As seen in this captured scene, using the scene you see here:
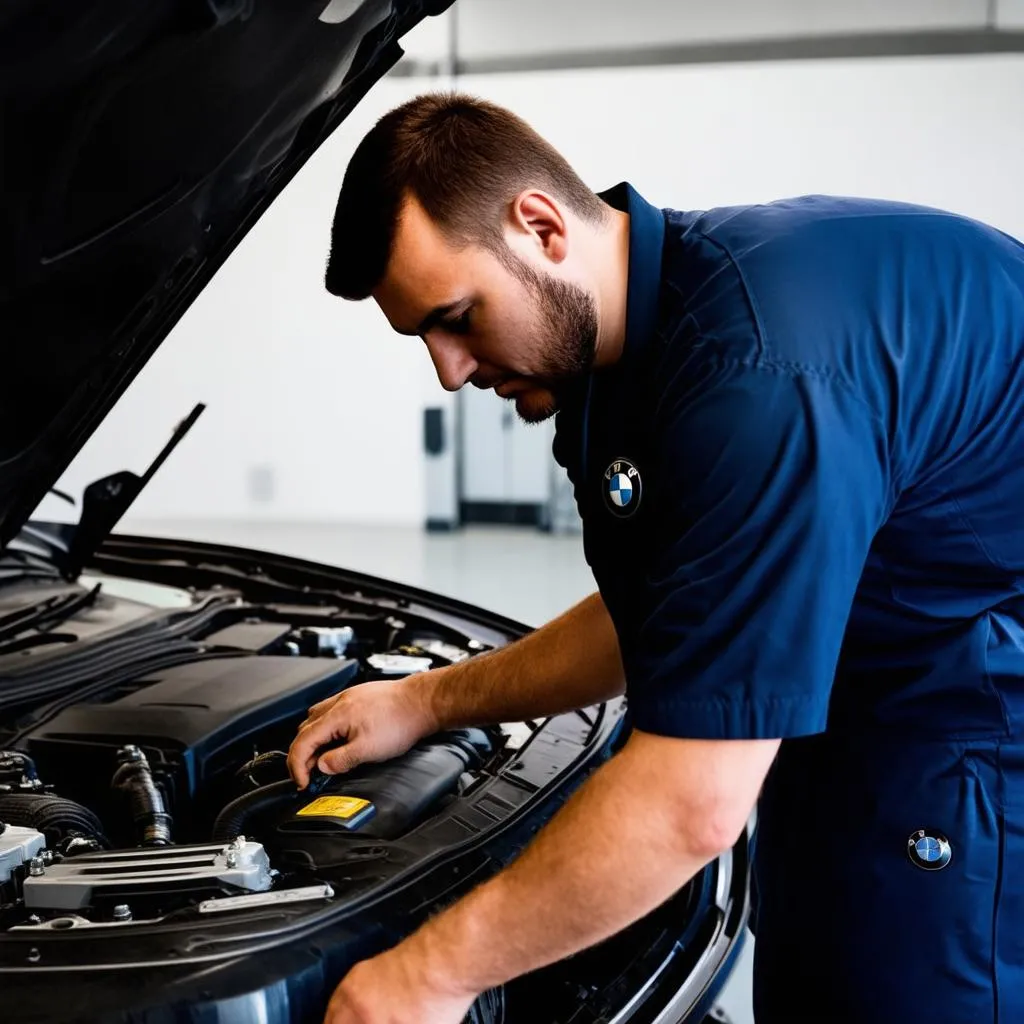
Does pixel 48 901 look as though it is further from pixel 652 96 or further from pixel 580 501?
pixel 652 96

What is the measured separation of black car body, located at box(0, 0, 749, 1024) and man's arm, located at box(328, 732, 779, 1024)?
0.53ft

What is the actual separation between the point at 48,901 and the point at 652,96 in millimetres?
5527

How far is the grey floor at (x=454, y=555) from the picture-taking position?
5145 millimetres

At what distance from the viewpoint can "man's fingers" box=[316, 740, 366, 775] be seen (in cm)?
141

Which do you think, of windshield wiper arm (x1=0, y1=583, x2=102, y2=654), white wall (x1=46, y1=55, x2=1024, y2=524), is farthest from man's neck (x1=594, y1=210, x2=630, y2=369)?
white wall (x1=46, y1=55, x2=1024, y2=524)

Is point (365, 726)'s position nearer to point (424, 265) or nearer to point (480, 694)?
point (480, 694)

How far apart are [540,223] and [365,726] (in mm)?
671

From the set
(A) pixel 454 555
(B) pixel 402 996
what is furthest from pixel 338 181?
(B) pixel 402 996

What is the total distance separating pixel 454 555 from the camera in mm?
6051

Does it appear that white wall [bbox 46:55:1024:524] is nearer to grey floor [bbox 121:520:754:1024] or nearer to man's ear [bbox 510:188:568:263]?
grey floor [bbox 121:520:754:1024]

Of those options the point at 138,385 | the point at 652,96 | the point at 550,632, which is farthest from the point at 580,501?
the point at 138,385

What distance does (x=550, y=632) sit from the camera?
1.48 metres

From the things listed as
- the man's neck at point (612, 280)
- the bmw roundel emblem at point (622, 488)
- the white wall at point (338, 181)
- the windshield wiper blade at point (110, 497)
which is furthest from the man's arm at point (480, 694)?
the white wall at point (338, 181)

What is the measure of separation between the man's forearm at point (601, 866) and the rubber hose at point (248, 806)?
0.42 metres
